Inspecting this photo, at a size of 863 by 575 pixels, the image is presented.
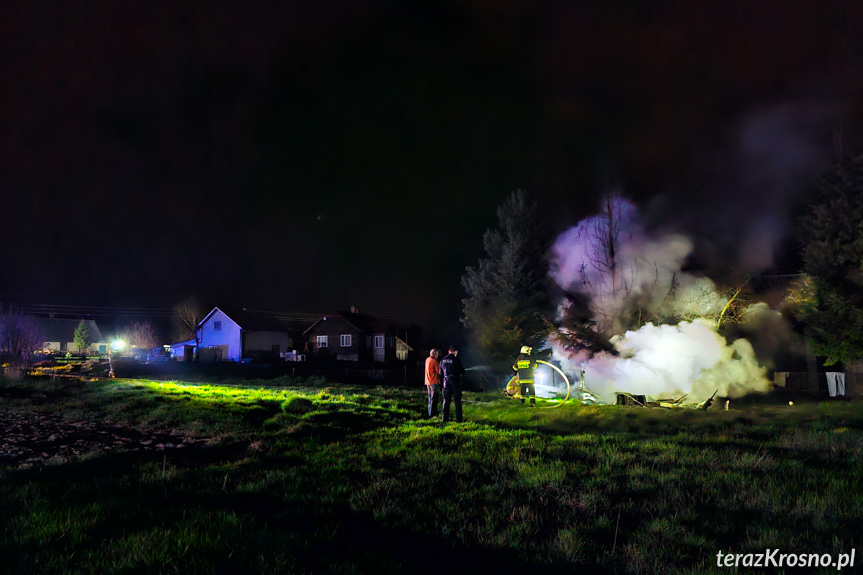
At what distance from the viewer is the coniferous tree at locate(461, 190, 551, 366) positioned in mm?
33094

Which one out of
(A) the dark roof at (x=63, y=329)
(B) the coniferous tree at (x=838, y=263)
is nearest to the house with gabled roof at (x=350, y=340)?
(B) the coniferous tree at (x=838, y=263)

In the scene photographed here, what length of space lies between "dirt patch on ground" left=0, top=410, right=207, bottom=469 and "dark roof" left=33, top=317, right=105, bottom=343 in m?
91.9

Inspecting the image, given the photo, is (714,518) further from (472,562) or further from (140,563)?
(140,563)

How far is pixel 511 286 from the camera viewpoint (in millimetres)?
34969

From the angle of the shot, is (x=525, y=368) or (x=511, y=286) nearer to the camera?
(x=525, y=368)

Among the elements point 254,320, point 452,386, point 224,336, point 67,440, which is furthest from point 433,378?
point 224,336

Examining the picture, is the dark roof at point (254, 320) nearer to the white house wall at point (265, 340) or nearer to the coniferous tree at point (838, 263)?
the white house wall at point (265, 340)

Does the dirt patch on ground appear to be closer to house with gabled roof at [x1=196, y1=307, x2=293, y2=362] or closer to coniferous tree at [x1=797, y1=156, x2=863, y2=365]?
coniferous tree at [x1=797, y1=156, x2=863, y2=365]

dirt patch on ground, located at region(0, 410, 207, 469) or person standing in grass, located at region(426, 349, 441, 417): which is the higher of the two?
person standing in grass, located at region(426, 349, 441, 417)

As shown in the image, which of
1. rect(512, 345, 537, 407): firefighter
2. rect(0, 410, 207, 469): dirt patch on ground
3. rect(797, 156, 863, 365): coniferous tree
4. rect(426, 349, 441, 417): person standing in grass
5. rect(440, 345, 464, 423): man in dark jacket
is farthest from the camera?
rect(512, 345, 537, 407): firefighter

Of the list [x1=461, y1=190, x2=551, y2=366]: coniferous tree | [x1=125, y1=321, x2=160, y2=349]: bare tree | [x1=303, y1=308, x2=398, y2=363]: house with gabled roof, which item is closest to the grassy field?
[x1=461, y1=190, x2=551, y2=366]: coniferous tree

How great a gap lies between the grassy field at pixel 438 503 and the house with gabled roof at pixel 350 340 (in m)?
44.3

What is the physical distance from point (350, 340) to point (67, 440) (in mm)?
45845

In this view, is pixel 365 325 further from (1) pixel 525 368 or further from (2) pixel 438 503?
(2) pixel 438 503
